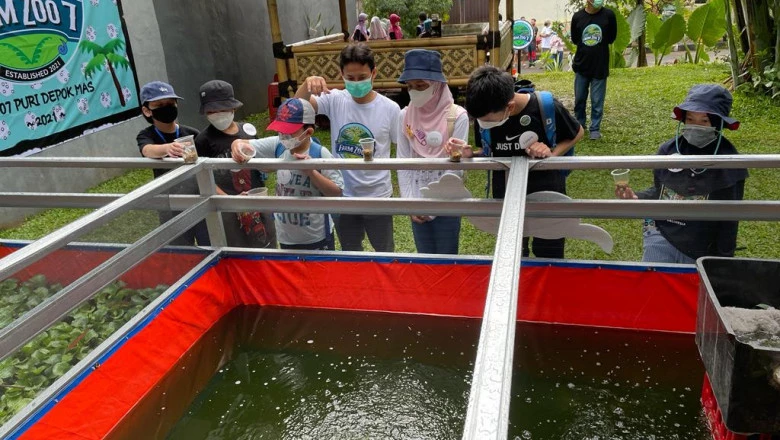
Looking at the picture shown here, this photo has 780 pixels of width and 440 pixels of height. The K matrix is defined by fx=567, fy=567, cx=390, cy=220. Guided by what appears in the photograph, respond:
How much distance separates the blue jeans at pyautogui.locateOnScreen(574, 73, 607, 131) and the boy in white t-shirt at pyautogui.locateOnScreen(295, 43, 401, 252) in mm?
4120

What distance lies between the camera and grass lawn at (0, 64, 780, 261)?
229 cm

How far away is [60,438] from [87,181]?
501cm

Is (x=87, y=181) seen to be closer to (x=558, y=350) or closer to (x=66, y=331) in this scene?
(x=66, y=331)

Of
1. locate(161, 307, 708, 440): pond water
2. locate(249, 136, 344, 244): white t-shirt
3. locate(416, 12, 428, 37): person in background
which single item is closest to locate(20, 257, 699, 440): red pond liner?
locate(161, 307, 708, 440): pond water

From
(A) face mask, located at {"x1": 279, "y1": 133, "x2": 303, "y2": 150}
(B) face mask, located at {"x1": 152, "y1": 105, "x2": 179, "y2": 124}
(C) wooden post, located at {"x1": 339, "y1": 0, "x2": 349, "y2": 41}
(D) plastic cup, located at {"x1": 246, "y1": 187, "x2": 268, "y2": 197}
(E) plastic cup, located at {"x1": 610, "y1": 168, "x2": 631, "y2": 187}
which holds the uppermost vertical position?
(C) wooden post, located at {"x1": 339, "y1": 0, "x2": 349, "y2": 41}

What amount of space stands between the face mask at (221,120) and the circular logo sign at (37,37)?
3.22 m

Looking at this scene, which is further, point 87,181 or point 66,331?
point 87,181

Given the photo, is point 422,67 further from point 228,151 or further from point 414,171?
point 228,151

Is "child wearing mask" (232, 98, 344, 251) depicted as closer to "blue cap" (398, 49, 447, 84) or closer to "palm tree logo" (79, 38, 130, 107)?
"blue cap" (398, 49, 447, 84)

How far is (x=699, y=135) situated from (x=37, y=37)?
5.58 meters

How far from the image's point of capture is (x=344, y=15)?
9.88 meters

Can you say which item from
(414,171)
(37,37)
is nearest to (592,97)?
(414,171)

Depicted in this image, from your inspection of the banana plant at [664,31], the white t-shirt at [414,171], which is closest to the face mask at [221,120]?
the white t-shirt at [414,171]

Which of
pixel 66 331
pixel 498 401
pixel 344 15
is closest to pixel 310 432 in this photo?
pixel 66 331
